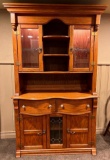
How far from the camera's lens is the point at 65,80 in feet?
8.38

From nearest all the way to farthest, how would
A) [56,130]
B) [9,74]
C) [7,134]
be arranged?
[56,130] < [9,74] < [7,134]

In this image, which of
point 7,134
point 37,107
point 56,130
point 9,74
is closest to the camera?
point 37,107

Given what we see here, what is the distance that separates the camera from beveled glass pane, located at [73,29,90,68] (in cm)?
210

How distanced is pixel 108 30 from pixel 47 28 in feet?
3.46

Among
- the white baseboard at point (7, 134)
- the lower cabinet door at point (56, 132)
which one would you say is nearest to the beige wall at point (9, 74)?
the white baseboard at point (7, 134)

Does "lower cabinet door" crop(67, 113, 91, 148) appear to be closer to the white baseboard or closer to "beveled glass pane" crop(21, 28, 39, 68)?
"beveled glass pane" crop(21, 28, 39, 68)

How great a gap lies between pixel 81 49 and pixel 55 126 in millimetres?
1176

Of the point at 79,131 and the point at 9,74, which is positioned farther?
the point at 9,74

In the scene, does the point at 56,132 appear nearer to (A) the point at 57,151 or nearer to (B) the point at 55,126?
(B) the point at 55,126

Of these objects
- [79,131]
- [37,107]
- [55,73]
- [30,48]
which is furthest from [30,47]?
[79,131]

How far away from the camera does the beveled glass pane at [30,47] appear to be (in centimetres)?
208

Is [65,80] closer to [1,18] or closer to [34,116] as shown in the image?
[34,116]

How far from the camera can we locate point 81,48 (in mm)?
2152

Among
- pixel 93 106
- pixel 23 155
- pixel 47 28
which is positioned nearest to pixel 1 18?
pixel 47 28
